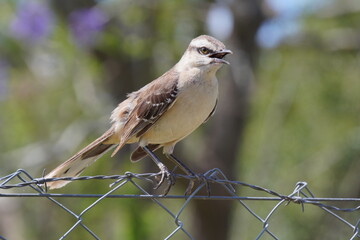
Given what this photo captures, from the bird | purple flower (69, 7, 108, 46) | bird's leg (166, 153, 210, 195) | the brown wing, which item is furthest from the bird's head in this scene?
purple flower (69, 7, 108, 46)

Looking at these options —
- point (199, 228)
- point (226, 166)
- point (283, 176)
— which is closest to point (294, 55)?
point (283, 176)

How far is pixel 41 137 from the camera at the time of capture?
11.3 m

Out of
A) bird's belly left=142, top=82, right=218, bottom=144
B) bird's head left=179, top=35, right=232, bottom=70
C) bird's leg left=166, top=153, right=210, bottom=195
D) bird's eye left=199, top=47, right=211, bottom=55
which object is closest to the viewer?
bird's leg left=166, top=153, right=210, bottom=195

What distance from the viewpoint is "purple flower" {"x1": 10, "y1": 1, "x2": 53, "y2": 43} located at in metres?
7.35

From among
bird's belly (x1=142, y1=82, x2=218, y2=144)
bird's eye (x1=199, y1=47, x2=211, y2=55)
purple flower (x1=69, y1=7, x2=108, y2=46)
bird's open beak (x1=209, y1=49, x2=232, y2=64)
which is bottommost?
bird's belly (x1=142, y1=82, x2=218, y2=144)

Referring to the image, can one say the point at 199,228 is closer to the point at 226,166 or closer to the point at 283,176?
the point at 226,166

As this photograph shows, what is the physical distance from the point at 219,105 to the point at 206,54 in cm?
516

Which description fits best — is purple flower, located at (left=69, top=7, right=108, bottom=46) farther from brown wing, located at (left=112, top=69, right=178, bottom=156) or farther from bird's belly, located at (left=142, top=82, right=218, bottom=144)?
bird's belly, located at (left=142, top=82, right=218, bottom=144)

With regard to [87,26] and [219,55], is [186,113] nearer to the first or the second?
[219,55]

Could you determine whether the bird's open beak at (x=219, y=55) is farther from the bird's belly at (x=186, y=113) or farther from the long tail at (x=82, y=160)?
the long tail at (x=82, y=160)

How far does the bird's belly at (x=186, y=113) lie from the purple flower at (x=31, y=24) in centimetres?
340

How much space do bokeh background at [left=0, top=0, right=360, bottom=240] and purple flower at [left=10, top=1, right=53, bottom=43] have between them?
0.05 ft

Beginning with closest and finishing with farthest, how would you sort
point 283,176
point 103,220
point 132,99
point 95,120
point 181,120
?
point 181,120
point 132,99
point 103,220
point 95,120
point 283,176

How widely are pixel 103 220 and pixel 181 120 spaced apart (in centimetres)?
305
